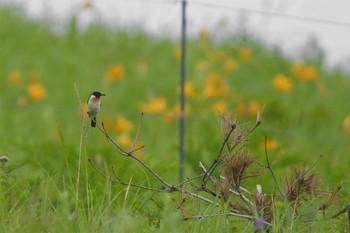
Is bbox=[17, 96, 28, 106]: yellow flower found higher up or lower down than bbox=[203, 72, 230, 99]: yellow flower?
lower down

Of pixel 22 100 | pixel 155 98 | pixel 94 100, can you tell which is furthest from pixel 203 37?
pixel 94 100

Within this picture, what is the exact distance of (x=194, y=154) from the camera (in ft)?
16.4

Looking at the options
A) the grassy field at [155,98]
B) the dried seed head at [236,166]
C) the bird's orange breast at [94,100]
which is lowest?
the grassy field at [155,98]

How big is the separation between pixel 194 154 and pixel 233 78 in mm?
3118

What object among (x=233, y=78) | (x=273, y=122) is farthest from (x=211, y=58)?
(x=273, y=122)

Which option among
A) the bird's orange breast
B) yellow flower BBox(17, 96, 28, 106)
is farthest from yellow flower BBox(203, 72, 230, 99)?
the bird's orange breast

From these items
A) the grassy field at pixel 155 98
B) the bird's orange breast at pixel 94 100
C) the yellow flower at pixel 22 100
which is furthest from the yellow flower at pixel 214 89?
the bird's orange breast at pixel 94 100

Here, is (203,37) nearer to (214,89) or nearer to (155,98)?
(155,98)

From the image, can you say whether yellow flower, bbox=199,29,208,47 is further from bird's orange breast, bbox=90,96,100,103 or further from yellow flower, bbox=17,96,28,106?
bird's orange breast, bbox=90,96,100,103

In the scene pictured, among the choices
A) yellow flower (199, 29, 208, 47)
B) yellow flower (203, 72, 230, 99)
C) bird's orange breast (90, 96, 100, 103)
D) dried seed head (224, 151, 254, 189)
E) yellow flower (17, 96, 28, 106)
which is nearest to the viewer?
bird's orange breast (90, 96, 100, 103)

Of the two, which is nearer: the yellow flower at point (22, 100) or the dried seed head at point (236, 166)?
the dried seed head at point (236, 166)

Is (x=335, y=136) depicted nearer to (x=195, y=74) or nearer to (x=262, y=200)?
(x=195, y=74)

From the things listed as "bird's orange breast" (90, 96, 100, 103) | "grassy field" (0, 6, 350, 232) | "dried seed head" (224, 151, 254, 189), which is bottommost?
"grassy field" (0, 6, 350, 232)

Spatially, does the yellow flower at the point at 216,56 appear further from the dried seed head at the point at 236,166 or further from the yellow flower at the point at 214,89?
the dried seed head at the point at 236,166
